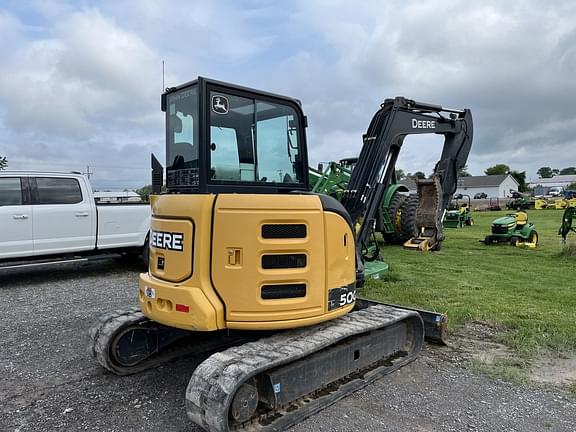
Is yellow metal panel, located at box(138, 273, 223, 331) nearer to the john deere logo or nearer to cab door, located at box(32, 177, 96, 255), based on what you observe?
the john deere logo

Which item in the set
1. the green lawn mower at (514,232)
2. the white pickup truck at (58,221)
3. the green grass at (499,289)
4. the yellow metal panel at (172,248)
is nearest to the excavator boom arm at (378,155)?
the green grass at (499,289)

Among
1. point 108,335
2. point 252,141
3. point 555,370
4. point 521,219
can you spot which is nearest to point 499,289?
point 555,370

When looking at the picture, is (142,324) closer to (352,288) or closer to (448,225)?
(352,288)

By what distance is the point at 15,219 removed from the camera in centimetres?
875

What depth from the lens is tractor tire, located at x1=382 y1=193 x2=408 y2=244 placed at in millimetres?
13578

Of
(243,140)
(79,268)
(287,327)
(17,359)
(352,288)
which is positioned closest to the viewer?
(287,327)

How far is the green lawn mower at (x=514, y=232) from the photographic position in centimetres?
1415

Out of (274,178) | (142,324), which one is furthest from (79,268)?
(274,178)

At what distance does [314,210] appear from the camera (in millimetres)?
4047

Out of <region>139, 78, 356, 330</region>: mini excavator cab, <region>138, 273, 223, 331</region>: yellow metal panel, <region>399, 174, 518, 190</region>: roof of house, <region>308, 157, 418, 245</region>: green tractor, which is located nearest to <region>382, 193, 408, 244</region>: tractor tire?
<region>308, 157, 418, 245</region>: green tractor

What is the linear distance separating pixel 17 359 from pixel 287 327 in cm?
321

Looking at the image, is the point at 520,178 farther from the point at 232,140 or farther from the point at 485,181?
the point at 232,140

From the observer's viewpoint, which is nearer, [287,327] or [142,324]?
[287,327]

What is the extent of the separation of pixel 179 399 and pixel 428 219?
9.09 m
